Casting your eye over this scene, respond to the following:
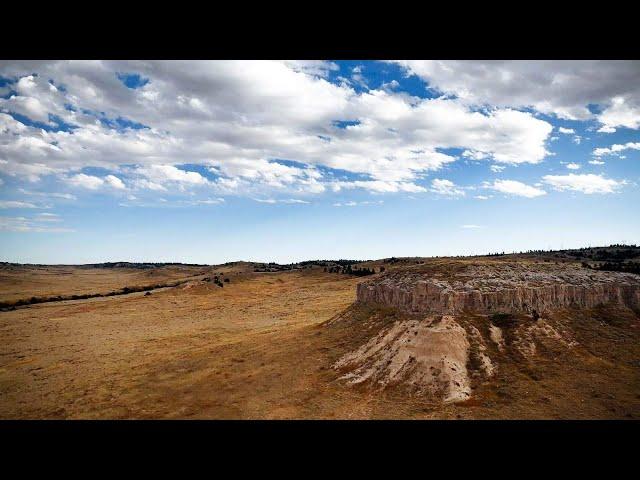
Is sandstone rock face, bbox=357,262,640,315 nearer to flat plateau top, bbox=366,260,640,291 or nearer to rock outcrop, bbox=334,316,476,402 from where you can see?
flat plateau top, bbox=366,260,640,291

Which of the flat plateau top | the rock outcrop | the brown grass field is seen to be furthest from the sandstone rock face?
the rock outcrop

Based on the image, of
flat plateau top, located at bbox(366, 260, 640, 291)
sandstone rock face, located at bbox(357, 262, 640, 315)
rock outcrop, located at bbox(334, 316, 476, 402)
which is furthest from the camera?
flat plateau top, located at bbox(366, 260, 640, 291)

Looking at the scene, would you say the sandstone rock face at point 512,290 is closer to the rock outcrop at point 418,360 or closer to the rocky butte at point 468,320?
the rocky butte at point 468,320

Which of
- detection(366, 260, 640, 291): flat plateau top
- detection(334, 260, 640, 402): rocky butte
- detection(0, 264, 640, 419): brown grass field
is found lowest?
detection(0, 264, 640, 419): brown grass field

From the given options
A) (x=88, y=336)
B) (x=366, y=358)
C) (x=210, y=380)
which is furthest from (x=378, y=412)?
(x=88, y=336)

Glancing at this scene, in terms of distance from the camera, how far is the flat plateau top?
22531 mm

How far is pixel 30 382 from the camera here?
2242 cm

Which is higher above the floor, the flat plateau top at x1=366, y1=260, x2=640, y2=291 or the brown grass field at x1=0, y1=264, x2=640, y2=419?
the flat plateau top at x1=366, y1=260, x2=640, y2=291

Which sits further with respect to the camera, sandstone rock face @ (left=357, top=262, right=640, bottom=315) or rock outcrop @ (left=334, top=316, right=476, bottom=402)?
sandstone rock face @ (left=357, top=262, right=640, bottom=315)

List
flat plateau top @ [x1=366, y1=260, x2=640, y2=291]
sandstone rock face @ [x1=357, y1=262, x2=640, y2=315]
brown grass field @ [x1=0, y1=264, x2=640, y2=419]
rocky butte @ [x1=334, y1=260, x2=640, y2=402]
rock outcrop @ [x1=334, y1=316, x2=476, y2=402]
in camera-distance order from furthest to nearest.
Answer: flat plateau top @ [x1=366, y1=260, x2=640, y2=291]
sandstone rock face @ [x1=357, y1=262, x2=640, y2=315]
rocky butte @ [x1=334, y1=260, x2=640, y2=402]
rock outcrop @ [x1=334, y1=316, x2=476, y2=402]
brown grass field @ [x1=0, y1=264, x2=640, y2=419]

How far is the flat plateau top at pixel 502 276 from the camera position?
22.5m

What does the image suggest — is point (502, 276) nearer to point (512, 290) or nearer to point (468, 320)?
point (512, 290)
